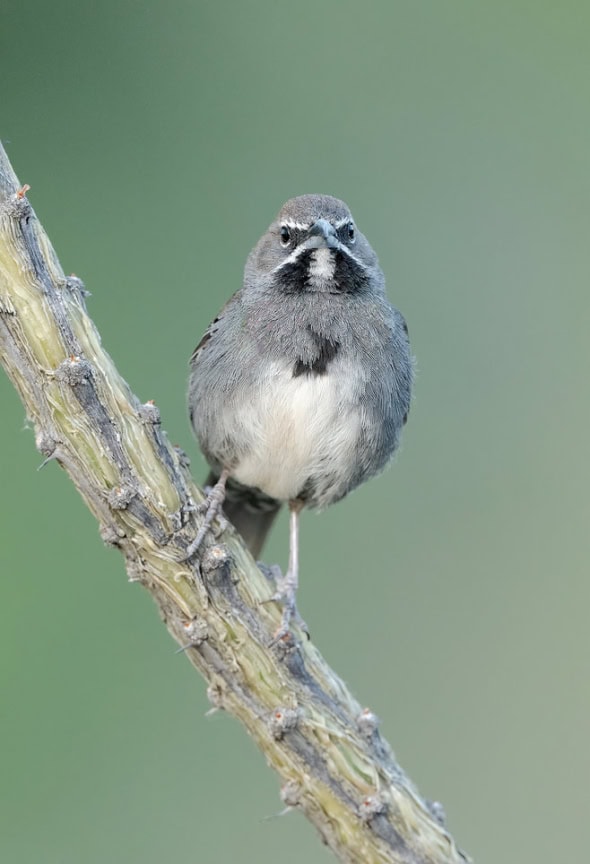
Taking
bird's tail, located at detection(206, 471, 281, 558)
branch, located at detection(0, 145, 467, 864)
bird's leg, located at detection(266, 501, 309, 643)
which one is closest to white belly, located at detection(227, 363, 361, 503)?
bird's leg, located at detection(266, 501, 309, 643)

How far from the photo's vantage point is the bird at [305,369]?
391 centimetres

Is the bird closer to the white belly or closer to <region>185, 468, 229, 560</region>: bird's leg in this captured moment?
the white belly

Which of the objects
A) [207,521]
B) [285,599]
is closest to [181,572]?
[207,521]

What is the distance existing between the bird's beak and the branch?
3.92ft

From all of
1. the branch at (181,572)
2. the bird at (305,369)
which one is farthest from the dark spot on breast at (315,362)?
the branch at (181,572)

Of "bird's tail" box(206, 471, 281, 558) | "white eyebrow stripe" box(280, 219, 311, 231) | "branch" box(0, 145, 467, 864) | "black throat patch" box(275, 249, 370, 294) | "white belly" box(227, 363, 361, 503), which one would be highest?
"white eyebrow stripe" box(280, 219, 311, 231)

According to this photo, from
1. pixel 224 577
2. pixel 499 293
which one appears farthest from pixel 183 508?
pixel 499 293

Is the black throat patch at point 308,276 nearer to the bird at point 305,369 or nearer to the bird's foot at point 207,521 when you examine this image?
the bird at point 305,369

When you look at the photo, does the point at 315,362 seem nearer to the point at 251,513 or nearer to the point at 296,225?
the point at 296,225

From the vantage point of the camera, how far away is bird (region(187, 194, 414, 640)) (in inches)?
154

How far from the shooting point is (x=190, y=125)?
21.0 ft

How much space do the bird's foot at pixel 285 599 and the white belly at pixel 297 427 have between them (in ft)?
1.58

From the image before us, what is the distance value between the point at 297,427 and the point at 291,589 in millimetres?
602

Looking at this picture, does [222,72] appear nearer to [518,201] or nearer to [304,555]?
[518,201]
